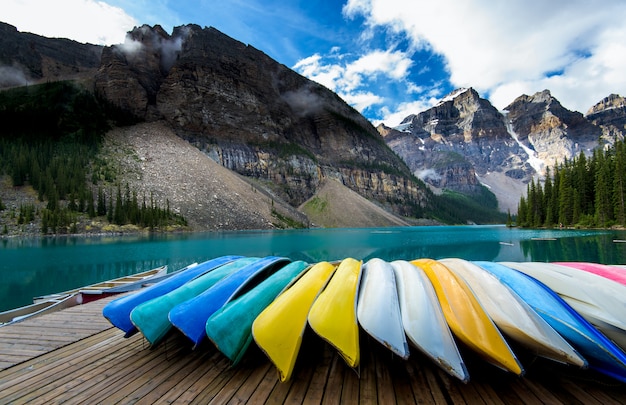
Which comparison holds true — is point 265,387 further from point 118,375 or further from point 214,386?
point 118,375

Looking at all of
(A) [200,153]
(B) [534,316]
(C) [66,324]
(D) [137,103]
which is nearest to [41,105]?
(D) [137,103]

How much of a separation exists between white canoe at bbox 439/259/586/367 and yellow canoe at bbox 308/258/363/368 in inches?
61.5

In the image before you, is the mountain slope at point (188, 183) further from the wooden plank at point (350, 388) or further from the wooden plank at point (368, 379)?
the wooden plank at point (350, 388)

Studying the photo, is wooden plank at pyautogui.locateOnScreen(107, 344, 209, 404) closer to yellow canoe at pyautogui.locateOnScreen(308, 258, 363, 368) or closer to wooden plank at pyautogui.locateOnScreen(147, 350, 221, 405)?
wooden plank at pyautogui.locateOnScreen(147, 350, 221, 405)

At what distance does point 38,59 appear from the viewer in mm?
147125

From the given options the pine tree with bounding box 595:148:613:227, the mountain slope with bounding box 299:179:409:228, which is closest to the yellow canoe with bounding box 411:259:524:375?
the pine tree with bounding box 595:148:613:227

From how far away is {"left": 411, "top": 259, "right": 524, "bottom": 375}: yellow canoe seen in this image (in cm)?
289

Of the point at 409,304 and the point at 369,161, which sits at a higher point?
the point at 369,161

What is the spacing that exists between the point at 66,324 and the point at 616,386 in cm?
845

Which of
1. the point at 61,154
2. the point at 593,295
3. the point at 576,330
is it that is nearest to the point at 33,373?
the point at 576,330

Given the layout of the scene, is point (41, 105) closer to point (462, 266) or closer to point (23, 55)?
point (23, 55)

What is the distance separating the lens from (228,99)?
13188 centimetres

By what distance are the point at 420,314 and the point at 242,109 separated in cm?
14297

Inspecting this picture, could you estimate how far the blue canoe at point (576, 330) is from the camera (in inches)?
115
